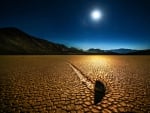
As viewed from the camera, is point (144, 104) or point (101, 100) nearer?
point (144, 104)

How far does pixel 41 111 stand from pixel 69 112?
2.83 ft

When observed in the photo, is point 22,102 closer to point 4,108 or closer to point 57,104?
point 4,108

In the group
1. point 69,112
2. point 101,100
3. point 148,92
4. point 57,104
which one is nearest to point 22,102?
point 57,104

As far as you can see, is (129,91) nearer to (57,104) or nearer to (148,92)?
(148,92)

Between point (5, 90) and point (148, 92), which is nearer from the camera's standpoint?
point (148, 92)

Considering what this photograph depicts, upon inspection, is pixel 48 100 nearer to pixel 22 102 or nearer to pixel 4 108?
pixel 22 102

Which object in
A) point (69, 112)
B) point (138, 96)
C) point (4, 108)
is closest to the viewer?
point (69, 112)

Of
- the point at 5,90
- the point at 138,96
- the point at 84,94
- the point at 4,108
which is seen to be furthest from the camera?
the point at 5,90

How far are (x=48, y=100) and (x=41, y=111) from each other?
2.79 feet

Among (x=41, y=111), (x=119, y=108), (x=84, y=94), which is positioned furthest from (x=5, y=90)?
(x=119, y=108)

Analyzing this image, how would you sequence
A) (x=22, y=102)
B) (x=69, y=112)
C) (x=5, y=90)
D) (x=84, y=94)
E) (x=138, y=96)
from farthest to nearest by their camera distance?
1. (x=5, y=90)
2. (x=84, y=94)
3. (x=138, y=96)
4. (x=22, y=102)
5. (x=69, y=112)

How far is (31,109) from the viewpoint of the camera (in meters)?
4.17

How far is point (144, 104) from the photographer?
439 centimetres

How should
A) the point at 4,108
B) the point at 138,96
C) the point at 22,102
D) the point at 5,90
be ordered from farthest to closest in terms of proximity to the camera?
the point at 5,90, the point at 138,96, the point at 22,102, the point at 4,108
